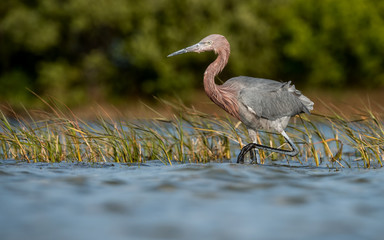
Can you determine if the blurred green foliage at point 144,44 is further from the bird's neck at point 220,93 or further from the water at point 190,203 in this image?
the water at point 190,203

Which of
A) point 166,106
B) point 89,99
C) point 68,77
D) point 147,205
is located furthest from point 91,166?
point 68,77

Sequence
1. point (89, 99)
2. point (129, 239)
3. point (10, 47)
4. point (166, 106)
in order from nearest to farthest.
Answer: point (129, 239) < point (166, 106) < point (89, 99) < point (10, 47)

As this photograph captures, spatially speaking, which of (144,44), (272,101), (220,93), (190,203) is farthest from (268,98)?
(144,44)

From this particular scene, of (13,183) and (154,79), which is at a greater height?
(154,79)

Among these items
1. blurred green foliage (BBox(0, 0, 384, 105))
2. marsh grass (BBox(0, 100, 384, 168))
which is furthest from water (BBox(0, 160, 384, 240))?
blurred green foliage (BBox(0, 0, 384, 105))

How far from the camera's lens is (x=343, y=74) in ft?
107

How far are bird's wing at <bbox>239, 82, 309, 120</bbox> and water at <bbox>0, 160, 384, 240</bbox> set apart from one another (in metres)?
0.90

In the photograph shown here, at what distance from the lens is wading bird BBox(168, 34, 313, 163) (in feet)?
22.6

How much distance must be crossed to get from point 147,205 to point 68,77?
22.7m

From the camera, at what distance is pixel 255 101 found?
6.87 meters

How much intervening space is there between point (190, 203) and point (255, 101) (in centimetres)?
263

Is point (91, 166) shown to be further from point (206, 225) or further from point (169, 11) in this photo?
point (169, 11)

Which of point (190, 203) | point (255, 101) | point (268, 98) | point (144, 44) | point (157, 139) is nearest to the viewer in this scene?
point (190, 203)

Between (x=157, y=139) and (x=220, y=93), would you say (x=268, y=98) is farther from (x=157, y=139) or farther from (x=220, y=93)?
(x=157, y=139)
